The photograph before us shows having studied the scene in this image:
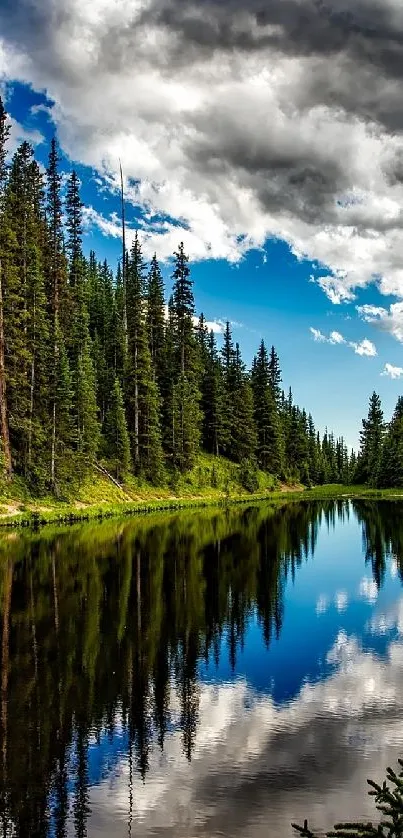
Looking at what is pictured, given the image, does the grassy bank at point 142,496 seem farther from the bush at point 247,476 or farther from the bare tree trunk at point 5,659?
the bare tree trunk at point 5,659

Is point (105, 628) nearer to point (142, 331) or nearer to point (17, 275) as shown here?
point (17, 275)

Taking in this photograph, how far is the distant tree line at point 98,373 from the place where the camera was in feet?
169

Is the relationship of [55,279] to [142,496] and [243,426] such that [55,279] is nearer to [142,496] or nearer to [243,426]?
[142,496]

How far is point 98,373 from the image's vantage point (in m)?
74.9

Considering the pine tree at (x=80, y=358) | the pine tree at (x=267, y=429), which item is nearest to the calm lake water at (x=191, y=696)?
the pine tree at (x=80, y=358)

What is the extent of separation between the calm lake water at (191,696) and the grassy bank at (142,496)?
17.9m

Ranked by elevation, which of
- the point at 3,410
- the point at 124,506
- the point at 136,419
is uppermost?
the point at 136,419

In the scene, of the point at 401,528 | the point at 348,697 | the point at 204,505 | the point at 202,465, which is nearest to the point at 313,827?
the point at 348,697

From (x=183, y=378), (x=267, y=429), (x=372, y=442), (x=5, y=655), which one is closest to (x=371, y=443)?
(x=372, y=442)

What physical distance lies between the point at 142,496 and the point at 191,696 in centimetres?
5028

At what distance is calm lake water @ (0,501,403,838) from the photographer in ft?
31.0

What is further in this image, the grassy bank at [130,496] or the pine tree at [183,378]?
the pine tree at [183,378]

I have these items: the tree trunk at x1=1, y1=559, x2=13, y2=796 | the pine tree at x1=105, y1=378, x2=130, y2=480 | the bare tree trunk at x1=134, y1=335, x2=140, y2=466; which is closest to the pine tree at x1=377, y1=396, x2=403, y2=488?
the bare tree trunk at x1=134, y1=335, x2=140, y2=466

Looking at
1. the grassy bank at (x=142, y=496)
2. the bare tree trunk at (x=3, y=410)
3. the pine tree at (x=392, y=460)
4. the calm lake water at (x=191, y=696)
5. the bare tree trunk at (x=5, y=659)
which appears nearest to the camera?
the calm lake water at (x=191, y=696)
